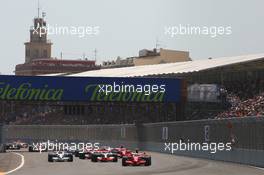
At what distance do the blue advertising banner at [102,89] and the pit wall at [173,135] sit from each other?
3.19m

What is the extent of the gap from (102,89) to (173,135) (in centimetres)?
1046

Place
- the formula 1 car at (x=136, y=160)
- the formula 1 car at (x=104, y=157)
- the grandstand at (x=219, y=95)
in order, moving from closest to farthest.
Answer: the formula 1 car at (x=136, y=160) < the formula 1 car at (x=104, y=157) < the grandstand at (x=219, y=95)

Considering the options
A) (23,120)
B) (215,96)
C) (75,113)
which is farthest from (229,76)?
(23,120)

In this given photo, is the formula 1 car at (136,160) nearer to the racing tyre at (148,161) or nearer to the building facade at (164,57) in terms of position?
the racing tyre at (148,161)

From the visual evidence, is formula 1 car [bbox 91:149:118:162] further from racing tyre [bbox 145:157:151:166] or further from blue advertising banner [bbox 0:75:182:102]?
blue advertising banner [bbox 0:75:182:102]

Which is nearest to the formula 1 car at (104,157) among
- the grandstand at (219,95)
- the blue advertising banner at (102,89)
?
the grandstand at (219,95)

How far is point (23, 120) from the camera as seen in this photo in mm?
108062

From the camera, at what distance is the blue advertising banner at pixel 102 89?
203 feet

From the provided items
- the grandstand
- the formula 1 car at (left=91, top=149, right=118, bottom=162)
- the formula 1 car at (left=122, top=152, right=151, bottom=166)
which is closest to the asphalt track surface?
the formula 1 car at (left=122, top=152, right=151, bottom=166)

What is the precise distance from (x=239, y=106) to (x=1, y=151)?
20.7 metres

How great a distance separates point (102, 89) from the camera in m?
62.7

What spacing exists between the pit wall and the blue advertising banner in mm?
3187

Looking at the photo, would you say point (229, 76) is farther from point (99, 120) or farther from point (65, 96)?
point (99, 120)

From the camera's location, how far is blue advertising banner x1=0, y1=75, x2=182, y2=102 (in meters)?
61.9
